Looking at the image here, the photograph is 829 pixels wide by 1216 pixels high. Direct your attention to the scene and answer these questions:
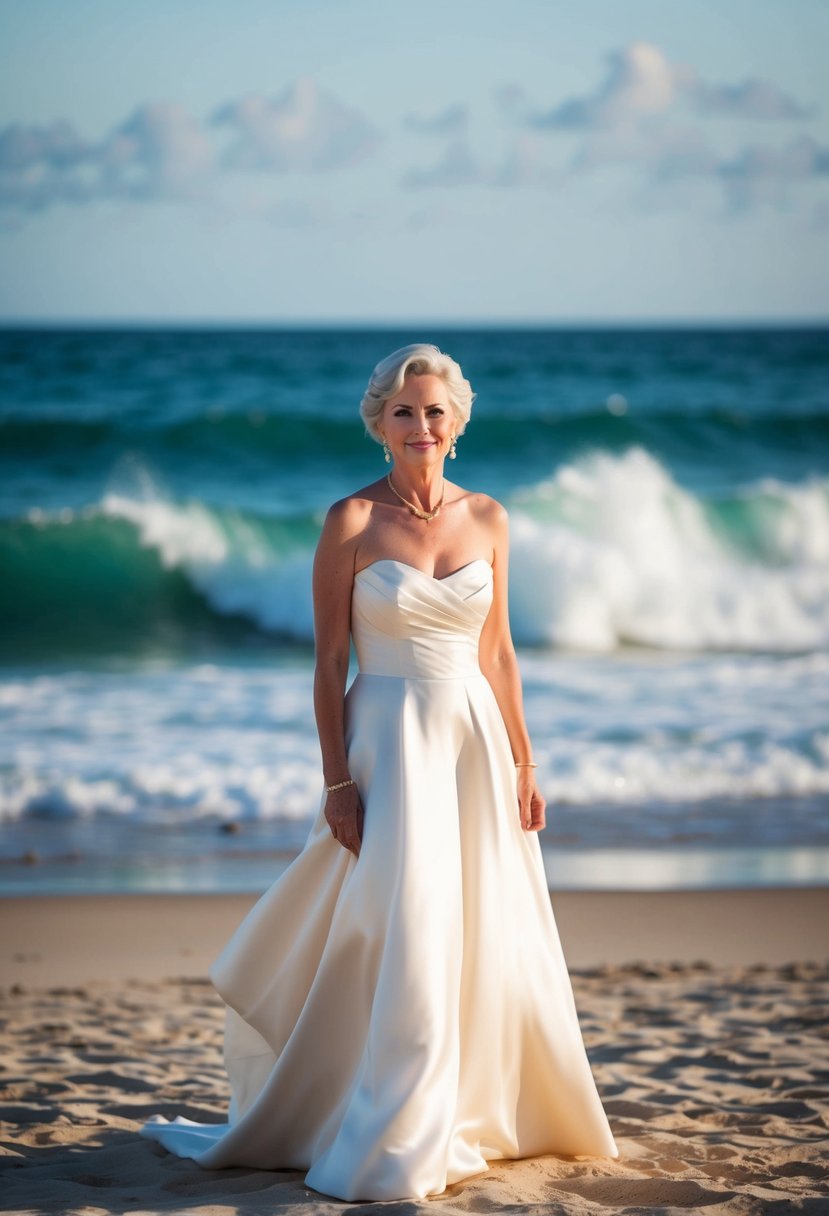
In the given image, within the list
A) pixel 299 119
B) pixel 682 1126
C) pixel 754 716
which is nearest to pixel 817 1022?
pixel 682 1126

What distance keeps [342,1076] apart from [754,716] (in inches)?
296

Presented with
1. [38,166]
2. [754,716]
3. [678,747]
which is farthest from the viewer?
[38,166]

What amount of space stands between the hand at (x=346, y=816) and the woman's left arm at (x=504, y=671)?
0.44 metres

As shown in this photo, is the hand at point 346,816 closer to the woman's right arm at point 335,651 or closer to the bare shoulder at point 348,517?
the woman's right arm at point 335,651

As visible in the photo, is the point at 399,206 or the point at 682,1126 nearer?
the point at 682,1126

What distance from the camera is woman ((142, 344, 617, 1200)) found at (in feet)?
11.4

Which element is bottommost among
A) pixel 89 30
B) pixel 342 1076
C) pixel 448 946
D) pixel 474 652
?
pixel 342 1076

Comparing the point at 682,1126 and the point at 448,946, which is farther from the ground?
the point at 448,946

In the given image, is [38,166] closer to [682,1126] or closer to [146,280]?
[146,280]

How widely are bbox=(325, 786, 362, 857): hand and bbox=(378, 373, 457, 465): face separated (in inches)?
32.2

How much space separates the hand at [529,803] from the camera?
3727mm

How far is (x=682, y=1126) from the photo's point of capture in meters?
4.17

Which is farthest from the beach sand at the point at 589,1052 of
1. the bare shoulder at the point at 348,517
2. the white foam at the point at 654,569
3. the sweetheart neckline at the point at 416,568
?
the white foam at the point at 654,569

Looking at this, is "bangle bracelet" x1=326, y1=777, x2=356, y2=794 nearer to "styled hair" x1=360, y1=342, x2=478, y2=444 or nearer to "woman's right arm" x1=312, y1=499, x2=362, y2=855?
"woman's right arm" x1=312, y1=499, x2=362, y2=855
